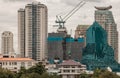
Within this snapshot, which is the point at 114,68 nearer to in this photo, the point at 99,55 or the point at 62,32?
the point at 99,55

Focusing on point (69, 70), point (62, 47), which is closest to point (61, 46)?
point (62, 47)

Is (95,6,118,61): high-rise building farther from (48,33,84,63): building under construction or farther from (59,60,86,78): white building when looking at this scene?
(59,60,86,78): white building

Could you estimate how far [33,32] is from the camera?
536 ft

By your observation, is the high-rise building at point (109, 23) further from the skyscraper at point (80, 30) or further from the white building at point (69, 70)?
the white building at point (69, 70)

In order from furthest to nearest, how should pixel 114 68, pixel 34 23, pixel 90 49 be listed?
pixel 34 23
pixel 90 49
pixel 114 68

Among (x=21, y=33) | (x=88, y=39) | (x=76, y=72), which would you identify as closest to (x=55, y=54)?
(x=21, y=33)

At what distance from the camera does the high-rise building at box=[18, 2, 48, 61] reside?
6388 inches

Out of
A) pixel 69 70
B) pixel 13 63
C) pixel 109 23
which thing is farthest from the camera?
pixel 109 23

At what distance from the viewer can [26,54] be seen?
540 ft

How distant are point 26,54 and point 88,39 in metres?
39.9

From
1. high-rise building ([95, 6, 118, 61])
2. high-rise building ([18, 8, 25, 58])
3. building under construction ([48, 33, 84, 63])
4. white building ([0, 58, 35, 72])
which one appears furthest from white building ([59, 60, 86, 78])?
high-rise building ([95, 6, 118, 61])

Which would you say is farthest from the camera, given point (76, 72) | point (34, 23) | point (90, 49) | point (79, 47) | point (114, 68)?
point (34, 23)

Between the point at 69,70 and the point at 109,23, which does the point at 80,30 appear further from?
the point at 69,70

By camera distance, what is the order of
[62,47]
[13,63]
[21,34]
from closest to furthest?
[13,63], [62,47], [21,34]
